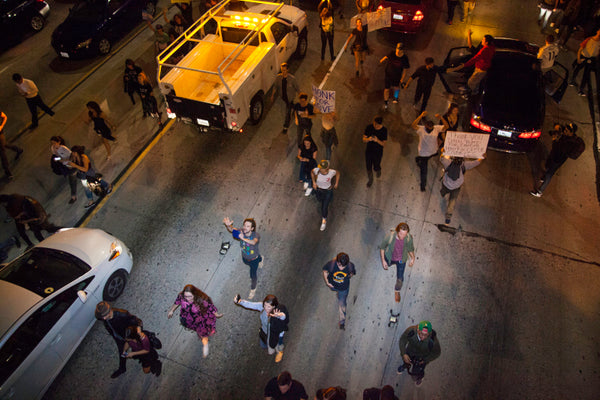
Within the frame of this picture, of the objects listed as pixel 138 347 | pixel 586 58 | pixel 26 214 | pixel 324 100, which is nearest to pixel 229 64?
pixel 324 100

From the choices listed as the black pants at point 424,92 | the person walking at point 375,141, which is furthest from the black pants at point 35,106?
the black pants at point 424,92

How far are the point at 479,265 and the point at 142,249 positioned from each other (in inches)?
274

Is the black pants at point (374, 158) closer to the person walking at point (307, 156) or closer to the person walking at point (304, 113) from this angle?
the person walking at point (307, 156)

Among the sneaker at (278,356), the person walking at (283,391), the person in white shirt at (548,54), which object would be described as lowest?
the sneaker at (278,356)

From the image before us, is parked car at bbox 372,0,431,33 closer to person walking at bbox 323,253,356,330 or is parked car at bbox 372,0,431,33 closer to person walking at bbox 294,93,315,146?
person walking at bbox 294,93,315,146

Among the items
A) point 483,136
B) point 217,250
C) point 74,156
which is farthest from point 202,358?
point 483,136

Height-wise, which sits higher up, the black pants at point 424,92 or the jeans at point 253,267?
the black pants at point 424,92

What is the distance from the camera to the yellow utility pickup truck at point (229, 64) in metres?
8.78

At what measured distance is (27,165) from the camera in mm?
9500

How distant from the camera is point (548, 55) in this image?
969cm

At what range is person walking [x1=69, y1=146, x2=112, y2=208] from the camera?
7.77m

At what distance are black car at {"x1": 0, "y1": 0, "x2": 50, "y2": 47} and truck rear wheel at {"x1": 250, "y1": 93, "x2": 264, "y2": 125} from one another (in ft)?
34.5

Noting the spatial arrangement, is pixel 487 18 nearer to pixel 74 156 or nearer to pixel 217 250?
pixel 217 250

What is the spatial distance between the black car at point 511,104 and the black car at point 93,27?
11.2 m
